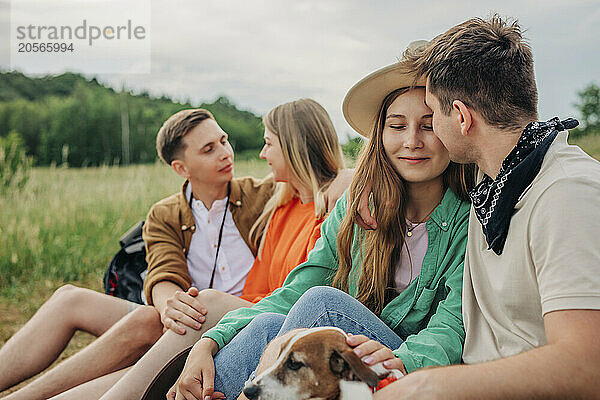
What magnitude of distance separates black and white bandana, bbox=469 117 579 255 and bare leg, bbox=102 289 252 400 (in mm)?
1320

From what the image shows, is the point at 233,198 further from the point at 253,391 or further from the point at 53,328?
the point at 253,391

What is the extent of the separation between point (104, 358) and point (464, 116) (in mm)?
2051

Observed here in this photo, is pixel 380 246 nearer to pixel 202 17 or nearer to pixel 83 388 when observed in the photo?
pixel 83 388

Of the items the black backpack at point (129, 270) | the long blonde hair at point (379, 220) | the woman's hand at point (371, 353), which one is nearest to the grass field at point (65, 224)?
the black backpack at point (129, 270)

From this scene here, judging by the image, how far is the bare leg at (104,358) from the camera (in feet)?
9.53

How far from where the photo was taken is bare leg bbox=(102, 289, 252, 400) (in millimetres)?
2482

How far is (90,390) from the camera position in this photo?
107 inches

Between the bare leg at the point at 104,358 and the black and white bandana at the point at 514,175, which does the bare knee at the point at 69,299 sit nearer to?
the bare leg at the point at 104,358

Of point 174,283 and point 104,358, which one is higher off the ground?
point 174,283

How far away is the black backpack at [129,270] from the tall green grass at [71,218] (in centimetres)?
215

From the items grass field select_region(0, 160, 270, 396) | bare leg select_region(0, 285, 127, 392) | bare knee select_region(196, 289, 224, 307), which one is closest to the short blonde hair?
bare leg select_region(0, 285, 127, 392)

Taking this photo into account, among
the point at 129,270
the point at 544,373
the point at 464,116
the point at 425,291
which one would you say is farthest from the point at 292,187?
the point at 544,373

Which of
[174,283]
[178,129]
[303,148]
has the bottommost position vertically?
[174,283]

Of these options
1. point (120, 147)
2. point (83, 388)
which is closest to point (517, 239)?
point (83, 388)
